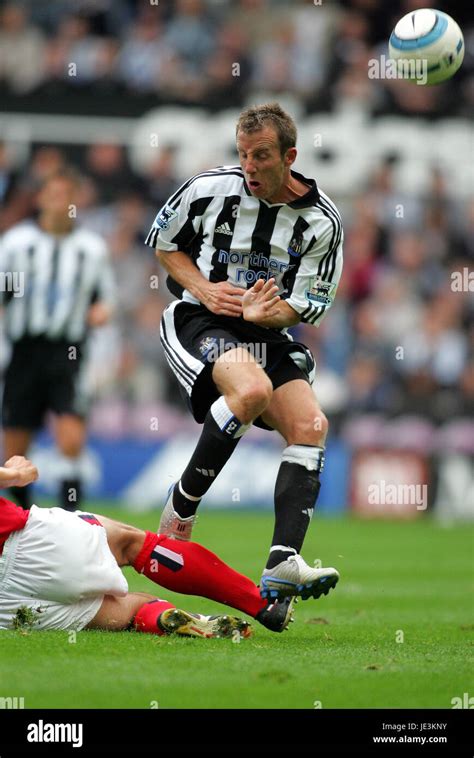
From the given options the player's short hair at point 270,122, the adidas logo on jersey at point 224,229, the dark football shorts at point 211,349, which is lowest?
Answer: the dark football shorts at point 211,349

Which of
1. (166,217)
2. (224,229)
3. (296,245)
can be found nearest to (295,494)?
(296,245)

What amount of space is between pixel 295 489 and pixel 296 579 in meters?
0.55

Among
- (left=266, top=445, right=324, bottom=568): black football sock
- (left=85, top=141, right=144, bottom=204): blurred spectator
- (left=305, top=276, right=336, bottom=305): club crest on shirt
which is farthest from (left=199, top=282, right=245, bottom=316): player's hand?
(left=85, top=141, right=144, bottom=204): blurred spectator

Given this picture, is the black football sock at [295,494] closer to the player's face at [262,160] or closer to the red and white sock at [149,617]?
the red and white sock at [149,617]

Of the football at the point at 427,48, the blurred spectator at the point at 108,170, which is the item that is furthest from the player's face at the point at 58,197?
the blurred spectator at the point at 108,170

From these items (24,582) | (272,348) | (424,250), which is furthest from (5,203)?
(24,582)

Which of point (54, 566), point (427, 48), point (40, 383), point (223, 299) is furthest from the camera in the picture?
point (40, 383)

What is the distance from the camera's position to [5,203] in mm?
17156

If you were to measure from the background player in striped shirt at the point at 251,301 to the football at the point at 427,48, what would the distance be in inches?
44.0

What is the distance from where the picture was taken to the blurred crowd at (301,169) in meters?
17.0

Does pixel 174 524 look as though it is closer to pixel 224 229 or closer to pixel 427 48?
pixel 224 229

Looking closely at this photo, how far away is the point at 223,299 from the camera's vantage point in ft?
21.7

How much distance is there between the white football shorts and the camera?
5.51m

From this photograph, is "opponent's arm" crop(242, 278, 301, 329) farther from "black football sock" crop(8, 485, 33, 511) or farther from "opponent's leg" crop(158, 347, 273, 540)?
"black football sock" crop(8, 485, 33, 511)
